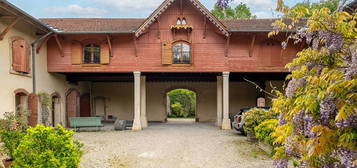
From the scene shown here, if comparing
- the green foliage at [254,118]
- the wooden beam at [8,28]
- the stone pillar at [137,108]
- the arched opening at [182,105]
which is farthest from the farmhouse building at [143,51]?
the arched opening at [182,105]

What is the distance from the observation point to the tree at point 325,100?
89.7 inches

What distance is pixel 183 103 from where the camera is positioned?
1249 inches

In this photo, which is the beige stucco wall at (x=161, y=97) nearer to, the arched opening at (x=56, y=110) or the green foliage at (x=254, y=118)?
the arched opening at (x=56, y=110)

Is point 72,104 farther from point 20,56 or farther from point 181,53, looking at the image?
point 181,53

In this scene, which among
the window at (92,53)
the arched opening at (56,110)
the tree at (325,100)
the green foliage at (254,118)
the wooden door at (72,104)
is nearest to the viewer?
the tree at (325,100)

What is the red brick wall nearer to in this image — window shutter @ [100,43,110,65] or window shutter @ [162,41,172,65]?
window shutter @ [100,43,110,65]

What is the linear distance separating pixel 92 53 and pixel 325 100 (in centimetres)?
1477

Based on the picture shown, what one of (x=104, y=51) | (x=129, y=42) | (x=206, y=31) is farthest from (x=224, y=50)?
(x=104, y=51)

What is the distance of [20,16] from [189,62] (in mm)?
8425

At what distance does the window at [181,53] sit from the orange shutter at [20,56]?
7.38 metres

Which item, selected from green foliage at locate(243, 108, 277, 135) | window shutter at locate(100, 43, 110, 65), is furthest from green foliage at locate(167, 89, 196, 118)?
green foliage at locate(243, 108, 277, 135)

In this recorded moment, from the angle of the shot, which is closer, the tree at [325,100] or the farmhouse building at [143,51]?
the tree at [325,100]

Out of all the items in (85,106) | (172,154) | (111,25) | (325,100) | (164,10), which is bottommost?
(172,154)

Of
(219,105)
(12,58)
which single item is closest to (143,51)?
(219,105)
